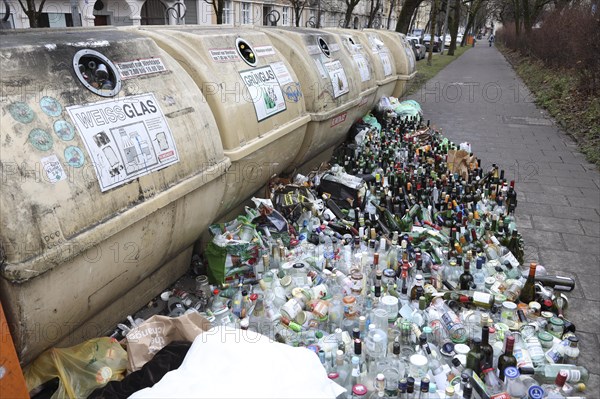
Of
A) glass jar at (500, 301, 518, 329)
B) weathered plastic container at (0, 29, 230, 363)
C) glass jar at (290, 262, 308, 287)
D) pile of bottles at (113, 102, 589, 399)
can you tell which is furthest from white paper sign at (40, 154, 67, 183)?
glass jar at (500, 301, 518, 329)

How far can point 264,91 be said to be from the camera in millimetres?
4883

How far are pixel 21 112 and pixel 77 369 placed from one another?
155 cm

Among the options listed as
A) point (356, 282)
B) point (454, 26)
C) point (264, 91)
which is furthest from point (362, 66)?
point (454, 26)

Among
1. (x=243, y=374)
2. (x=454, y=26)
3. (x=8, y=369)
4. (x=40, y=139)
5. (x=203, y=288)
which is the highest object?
(x=454, y=26)

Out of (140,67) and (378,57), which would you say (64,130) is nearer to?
(140,67)

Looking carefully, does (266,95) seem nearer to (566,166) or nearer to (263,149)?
(263,149)

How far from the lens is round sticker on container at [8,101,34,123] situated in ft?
8.13

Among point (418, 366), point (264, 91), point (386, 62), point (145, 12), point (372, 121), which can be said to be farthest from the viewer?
point (145, 12)

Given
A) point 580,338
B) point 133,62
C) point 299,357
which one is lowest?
point 580,338

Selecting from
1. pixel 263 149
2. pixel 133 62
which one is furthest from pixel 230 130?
pixel 133 62

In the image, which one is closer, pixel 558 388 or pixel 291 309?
pixel 558 388

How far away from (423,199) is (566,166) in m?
3.91

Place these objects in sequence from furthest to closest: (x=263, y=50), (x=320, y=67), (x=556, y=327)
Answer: (x=320, y=67) → (x=263, y=50) → (x=556, y=327)

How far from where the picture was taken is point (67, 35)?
3240 millimetres
